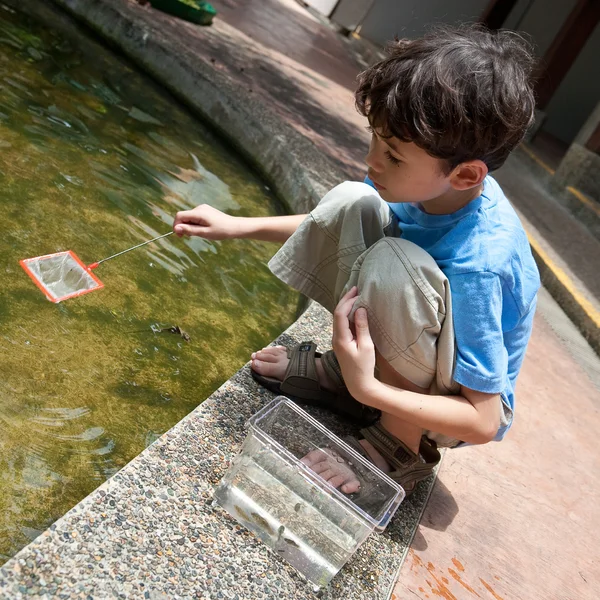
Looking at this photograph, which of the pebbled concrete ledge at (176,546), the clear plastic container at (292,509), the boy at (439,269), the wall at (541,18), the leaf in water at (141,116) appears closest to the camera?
the pebbled concrete ledge at (176,546)

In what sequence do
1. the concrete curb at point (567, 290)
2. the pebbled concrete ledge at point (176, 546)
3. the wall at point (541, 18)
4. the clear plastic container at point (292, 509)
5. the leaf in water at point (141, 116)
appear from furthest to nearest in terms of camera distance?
the wall at point (541, 18)
the concrete curb at point (567, 290)
the leaf in water at point (141, 116)
the clear plastic container at point (292, 509)
the pebbled concrete ledge at point (176, 546)

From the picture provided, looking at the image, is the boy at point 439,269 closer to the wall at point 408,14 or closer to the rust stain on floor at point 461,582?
the rust stain on floor at point 461,582

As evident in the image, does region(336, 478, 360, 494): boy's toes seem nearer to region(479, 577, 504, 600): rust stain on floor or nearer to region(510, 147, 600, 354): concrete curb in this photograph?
region(479, 577, 504, 600): rust stain on floor

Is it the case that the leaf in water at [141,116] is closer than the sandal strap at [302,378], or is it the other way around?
the sandal strap at [302,378]

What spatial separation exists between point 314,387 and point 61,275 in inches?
30.5

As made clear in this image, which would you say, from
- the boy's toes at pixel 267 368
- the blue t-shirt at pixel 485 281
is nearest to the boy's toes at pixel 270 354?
the boy's toes at pixel 267 368

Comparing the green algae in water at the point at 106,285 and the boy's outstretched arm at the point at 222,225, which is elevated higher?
the boy's outstretched arm at the point at 222,225

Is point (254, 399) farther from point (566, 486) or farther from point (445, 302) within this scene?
point (566, 486)

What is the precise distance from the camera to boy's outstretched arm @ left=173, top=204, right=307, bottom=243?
76.9 inches

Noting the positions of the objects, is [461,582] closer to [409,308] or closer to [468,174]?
[409,308]

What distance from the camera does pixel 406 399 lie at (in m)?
1.62

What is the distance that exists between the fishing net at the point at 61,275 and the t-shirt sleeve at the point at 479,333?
1.05 m

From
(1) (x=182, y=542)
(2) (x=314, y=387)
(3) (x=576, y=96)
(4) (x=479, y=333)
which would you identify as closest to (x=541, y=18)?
(3) (x=576, y=96)

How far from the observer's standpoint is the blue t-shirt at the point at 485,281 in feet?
5.26
